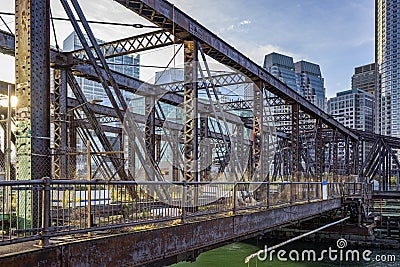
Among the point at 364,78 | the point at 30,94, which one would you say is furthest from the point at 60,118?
the point at 364,78

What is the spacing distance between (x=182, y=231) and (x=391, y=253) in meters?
21.8

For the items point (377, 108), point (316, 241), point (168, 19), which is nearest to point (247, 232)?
point (168, 19)

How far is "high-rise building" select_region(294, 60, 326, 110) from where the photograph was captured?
307 feet

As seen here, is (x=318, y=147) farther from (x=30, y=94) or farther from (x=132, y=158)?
(x=30, y=94)

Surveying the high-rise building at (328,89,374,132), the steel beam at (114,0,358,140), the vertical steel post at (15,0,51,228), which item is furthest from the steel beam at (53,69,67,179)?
the high-rise building at (328,89,374,132)

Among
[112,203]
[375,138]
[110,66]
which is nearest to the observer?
[112,203]

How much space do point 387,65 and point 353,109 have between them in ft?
86.4

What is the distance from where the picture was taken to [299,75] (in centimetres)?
9206

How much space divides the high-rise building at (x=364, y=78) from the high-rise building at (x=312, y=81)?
246 feet

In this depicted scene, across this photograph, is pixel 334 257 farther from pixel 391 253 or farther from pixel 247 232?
pixel 247 232

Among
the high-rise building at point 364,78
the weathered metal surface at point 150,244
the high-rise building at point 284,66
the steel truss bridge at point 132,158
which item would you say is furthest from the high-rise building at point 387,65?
the weathered metal surface at point 150,244

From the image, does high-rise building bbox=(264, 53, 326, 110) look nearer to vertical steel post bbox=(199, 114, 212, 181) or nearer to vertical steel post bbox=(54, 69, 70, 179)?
vertical steel post bbox=(199, 114, 212, 181)

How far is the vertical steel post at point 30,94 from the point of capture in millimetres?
9180

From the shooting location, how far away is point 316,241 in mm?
30391
